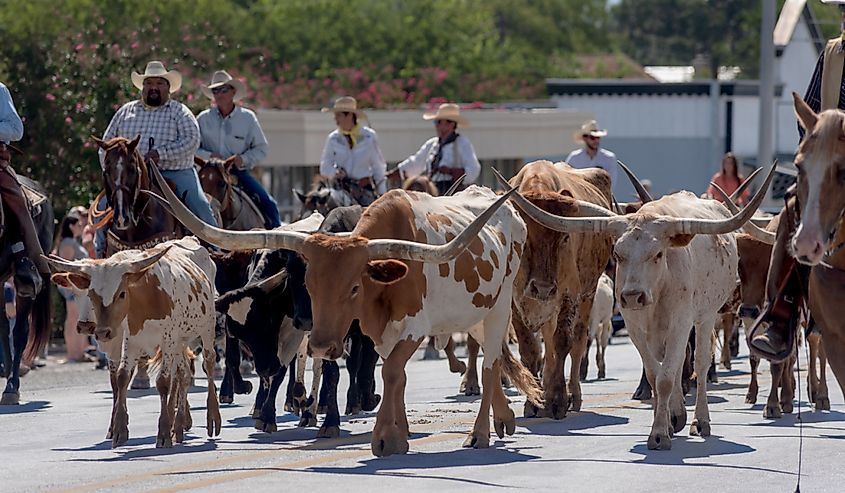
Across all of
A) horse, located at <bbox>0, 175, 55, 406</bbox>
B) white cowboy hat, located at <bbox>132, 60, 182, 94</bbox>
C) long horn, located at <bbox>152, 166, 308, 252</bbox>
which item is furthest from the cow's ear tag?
white cowboy hat, located at <bbox>132, 60, 182, 94</bbox>

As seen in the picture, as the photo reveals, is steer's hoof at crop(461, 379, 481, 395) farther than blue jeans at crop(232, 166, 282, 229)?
No

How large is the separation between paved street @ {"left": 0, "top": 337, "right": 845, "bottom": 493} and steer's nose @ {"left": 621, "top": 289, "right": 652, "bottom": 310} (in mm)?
1014

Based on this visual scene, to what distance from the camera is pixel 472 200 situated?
45.2ft

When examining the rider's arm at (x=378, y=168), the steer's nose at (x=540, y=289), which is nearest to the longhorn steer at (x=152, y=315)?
the steer's nose at (x=540, y=289)

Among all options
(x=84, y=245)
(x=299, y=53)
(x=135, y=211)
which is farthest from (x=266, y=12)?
(x=135, y=211)

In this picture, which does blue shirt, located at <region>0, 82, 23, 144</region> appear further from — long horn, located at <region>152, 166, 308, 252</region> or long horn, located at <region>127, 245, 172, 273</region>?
long horn, located at <region>152, 166, 308, 252</region>

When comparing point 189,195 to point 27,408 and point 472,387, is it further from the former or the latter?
point 472,387

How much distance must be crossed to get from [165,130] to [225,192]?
125 centimetres

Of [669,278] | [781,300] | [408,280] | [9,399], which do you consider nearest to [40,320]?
[9,399]

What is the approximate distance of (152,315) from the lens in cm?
1317

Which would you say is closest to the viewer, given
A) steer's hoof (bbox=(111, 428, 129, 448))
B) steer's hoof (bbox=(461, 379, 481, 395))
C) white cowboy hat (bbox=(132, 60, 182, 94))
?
steer's hoof (bbox=(111, 428, 129, 448))

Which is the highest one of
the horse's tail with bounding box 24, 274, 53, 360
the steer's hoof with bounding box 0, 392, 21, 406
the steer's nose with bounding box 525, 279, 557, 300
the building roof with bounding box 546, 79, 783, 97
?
→ the building roof with bounding box 546, 79, 783, 97

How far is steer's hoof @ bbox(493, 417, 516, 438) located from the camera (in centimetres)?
1298

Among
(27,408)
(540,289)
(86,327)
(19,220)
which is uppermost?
(19,220)
